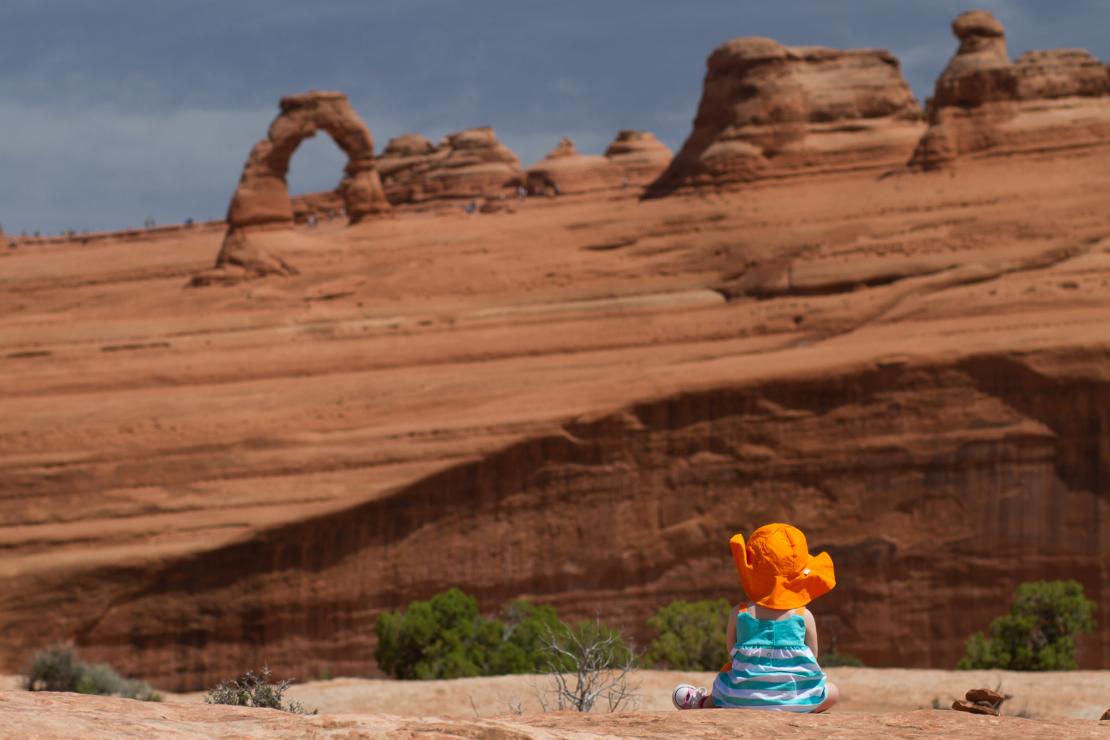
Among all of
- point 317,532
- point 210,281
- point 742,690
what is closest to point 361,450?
point 317,532

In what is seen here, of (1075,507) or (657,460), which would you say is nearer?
(1075,507)

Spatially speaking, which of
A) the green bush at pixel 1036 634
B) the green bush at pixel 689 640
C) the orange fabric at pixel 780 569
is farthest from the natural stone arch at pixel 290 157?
the orange fabric at pixel 780 569

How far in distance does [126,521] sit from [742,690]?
2381 cm

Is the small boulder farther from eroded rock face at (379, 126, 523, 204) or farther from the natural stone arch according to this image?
eroded rock face at (379, 126, 523, 204)

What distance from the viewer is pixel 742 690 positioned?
774cm

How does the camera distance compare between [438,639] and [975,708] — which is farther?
[438,639]

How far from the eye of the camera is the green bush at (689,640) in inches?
961

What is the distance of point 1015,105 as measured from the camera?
116 ft

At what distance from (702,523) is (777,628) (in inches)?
832

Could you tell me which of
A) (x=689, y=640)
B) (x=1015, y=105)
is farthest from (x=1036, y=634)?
(x=1015, y=105)

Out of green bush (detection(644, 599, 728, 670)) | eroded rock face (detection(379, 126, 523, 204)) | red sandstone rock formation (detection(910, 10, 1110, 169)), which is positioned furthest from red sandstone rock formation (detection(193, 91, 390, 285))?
eroded rock face (detection(379, 126, 523, 204))

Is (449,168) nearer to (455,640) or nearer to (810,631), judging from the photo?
(455,640)

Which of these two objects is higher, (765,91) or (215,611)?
(765,91)

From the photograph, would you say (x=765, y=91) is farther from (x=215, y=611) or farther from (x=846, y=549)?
(x=215, y=611)
